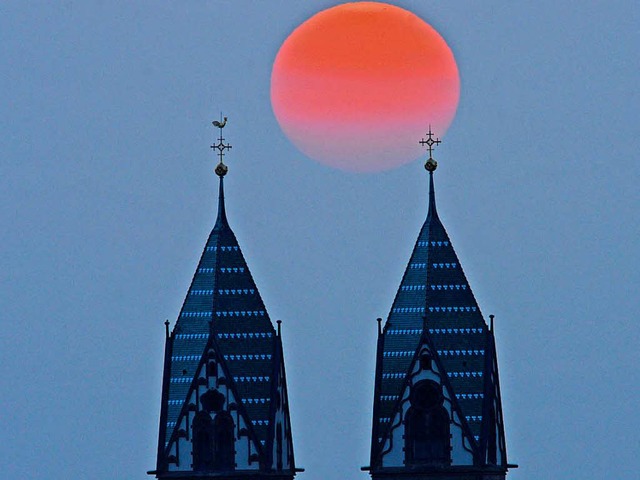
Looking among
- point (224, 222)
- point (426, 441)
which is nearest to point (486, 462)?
point (426, 441)

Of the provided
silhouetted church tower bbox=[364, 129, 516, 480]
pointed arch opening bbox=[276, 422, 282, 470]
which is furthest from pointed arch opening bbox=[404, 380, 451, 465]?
pointed arch opening bbox=[276, 422, 282, 470]

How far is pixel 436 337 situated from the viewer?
5002 inches

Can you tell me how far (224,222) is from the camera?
128875 mm

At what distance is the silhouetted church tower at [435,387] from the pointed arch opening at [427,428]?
0.03m

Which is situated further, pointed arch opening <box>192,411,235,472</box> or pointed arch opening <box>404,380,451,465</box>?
pointed arch opening <box>192,411,235,472</box>

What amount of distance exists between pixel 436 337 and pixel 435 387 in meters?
1.41

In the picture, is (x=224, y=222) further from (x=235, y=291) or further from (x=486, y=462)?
(x=486, y=462)

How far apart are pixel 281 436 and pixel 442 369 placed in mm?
4922

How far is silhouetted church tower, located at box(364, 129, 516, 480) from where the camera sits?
414ft

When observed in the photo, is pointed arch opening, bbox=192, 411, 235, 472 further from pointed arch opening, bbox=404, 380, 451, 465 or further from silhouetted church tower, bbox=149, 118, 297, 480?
pointed arch opening, bbox=404, 380, 451, 465

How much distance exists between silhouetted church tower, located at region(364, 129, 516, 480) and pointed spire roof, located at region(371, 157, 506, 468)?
0.03 meters

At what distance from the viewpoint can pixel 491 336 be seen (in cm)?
12762

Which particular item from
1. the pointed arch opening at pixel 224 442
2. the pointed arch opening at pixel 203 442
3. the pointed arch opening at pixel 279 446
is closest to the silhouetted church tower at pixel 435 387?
the pointed arch opening at pixel 279 446

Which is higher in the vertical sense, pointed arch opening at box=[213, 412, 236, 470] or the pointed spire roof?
the pointed spire roof
